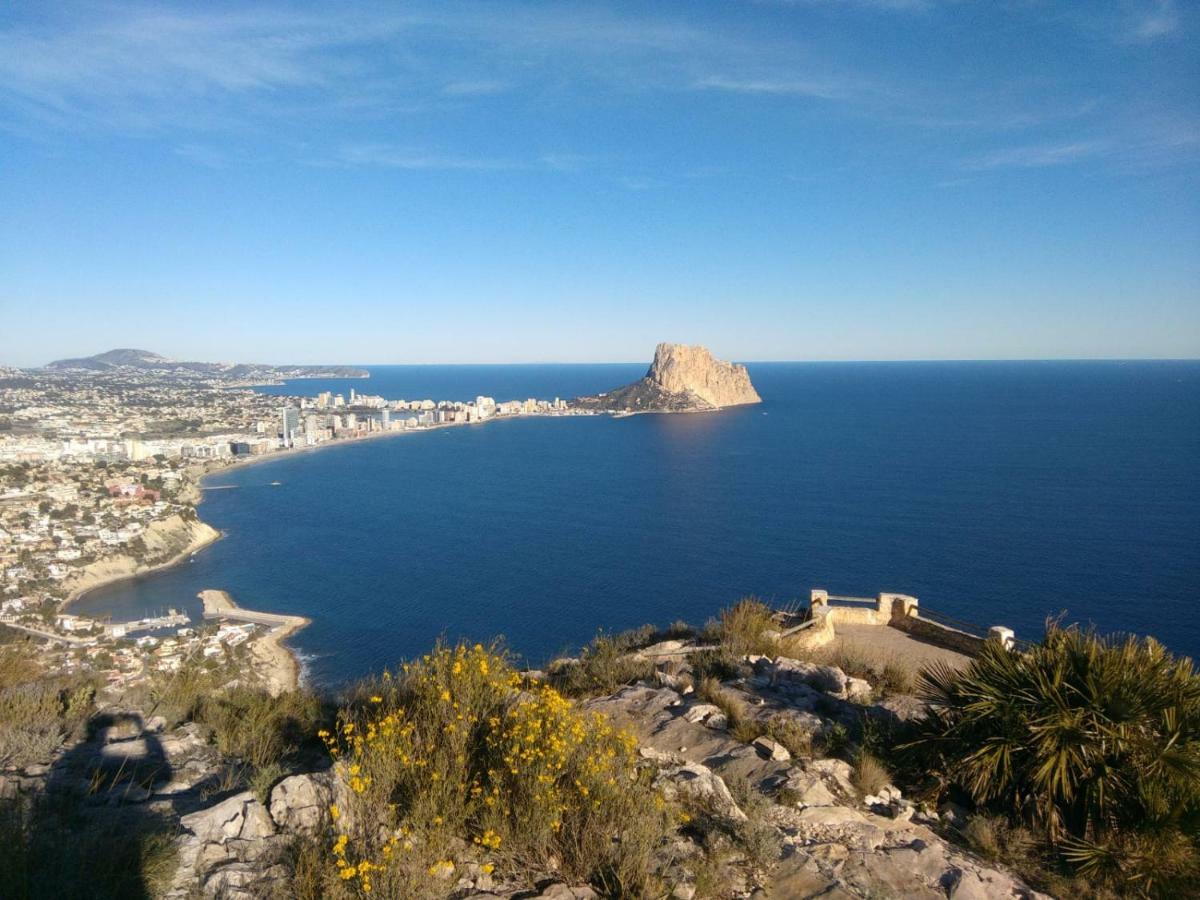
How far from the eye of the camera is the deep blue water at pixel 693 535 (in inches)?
1210

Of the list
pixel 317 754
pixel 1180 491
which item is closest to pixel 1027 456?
pixel 1180 491

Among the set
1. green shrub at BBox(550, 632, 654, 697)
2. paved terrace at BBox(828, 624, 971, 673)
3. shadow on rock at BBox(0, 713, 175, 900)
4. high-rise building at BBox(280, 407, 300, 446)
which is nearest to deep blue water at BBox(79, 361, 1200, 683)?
high-rise building at BBox(280, 407, 300, 446)

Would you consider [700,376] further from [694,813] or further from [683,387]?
[694,813]

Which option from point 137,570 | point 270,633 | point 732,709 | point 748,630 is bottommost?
point 270,633

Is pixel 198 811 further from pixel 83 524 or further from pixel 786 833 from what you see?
pixel 83 524

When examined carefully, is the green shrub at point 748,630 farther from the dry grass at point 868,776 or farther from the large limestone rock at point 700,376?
the large limestone rock at point 700,376

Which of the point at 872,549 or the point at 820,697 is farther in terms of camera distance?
the point at 872,549

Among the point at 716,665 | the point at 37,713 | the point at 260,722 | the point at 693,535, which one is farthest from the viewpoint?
the point at 693,535

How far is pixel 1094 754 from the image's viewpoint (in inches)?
182

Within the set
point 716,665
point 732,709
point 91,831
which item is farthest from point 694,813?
point 716,665

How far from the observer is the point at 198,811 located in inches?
157

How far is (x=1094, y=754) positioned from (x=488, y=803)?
410 cm

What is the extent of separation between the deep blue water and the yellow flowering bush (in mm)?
22073

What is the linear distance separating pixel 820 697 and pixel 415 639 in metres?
25.1
